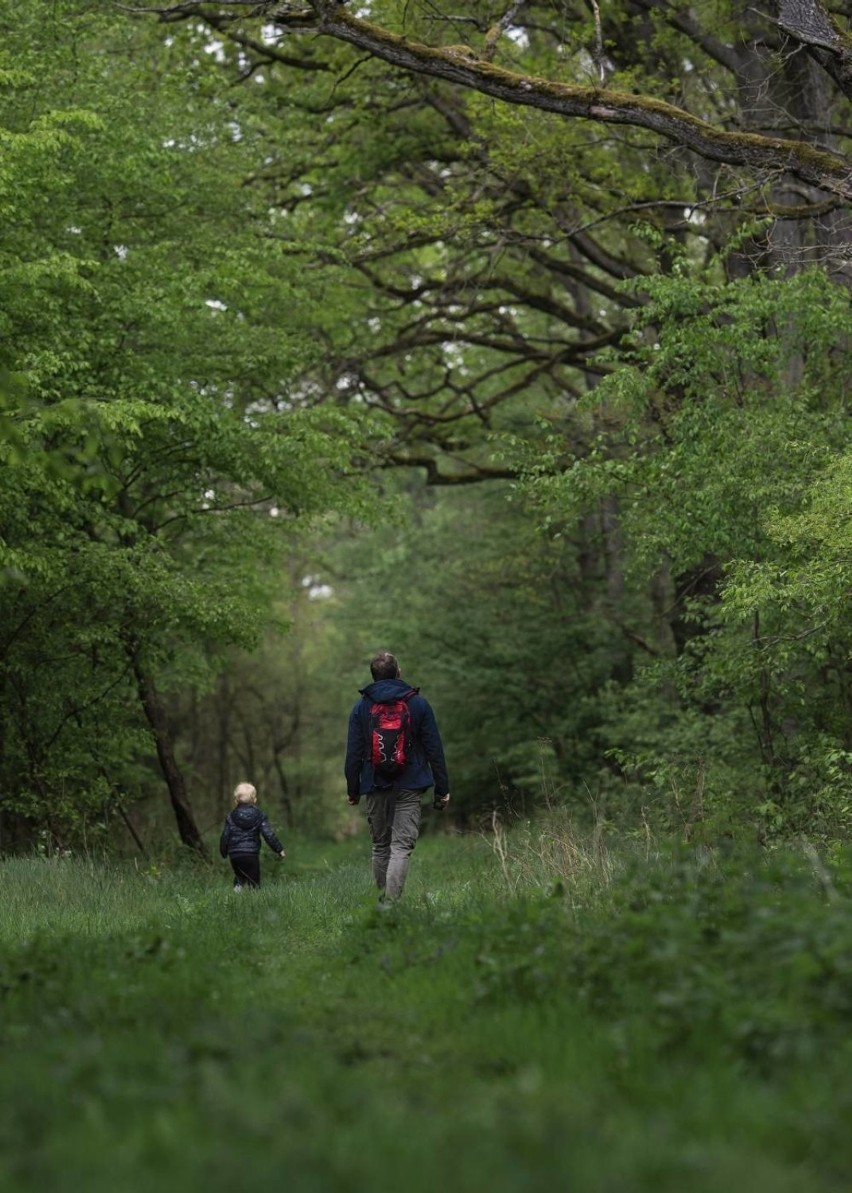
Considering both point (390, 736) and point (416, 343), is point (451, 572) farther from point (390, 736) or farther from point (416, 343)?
point (390, 736)

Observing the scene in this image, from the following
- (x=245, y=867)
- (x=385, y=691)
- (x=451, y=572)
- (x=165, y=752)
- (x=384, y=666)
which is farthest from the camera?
(x=451, y=572)

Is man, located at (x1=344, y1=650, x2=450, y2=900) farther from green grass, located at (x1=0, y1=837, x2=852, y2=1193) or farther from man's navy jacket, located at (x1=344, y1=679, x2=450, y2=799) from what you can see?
green grass, located at (x1=0, y1=837, x2=852, y2=1193)

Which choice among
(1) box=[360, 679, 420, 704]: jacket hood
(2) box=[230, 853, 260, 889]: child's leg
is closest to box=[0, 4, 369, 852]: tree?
(2) box=[230, 853, 260, 889]: child's leg

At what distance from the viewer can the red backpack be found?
33.0 feet

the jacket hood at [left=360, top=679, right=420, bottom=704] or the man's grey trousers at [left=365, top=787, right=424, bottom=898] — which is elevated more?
the jacket hood at [left=360, top=679, right=420, bottom=704]

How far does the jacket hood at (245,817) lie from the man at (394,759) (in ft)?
11.4

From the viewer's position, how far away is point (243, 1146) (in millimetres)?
3850

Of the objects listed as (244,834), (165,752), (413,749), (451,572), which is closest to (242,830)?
(244,834)

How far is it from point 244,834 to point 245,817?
198mm

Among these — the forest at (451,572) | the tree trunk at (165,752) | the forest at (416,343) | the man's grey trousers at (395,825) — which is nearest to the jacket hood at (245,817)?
the forest at (451,572)

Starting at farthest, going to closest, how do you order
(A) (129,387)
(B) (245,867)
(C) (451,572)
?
(C) (451,572)
(A) (129,387)
(B) (245,867)

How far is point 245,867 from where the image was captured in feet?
45.5

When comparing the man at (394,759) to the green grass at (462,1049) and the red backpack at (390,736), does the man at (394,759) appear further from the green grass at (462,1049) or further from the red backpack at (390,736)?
the green grass at (462,1049)

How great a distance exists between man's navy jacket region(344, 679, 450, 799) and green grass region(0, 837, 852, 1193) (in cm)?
177
